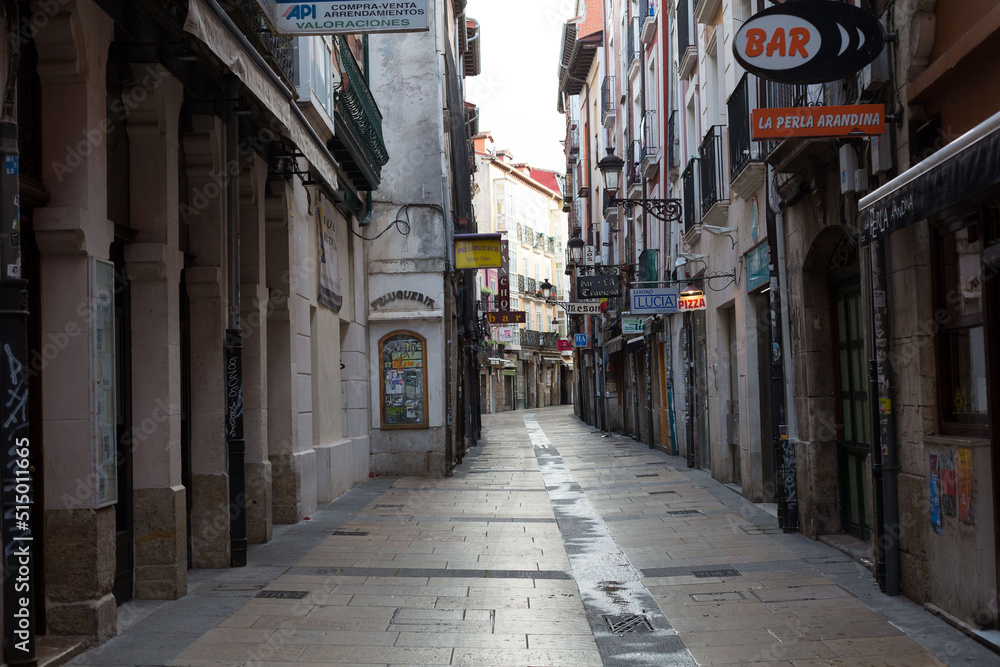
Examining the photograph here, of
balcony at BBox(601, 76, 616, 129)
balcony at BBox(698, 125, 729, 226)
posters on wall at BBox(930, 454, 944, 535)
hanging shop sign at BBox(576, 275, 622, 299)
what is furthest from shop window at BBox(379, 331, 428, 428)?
balcony at BBox(601, 76, 616, 129)

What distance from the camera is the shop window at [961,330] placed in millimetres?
6207

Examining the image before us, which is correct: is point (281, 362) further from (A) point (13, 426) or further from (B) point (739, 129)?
(A) point (13, 426)

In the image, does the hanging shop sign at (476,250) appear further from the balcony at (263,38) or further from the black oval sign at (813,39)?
the black oval sign at (813,39)

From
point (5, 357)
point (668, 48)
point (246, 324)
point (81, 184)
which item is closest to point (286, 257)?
point (246, 324)

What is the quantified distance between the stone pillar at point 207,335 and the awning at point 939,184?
5476 millimetres

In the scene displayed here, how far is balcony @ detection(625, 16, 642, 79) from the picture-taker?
85.0 ft

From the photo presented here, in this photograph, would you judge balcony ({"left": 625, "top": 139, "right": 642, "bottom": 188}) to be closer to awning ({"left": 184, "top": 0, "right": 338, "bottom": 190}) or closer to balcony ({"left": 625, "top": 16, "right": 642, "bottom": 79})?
balcony ({"left": 625, "top": 16, "right": 642, "bottom": 79})

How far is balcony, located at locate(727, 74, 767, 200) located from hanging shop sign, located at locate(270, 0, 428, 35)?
5.22m

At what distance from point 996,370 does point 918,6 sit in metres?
2.45

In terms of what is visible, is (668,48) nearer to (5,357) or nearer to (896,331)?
(896,331)

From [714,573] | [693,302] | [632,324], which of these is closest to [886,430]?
[714,573]

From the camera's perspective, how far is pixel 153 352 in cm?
773

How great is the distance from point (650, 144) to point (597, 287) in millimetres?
3475

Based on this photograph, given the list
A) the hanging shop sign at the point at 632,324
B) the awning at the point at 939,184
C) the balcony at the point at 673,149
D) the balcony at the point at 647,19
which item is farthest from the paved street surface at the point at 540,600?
the balcony at the point at 647,19
